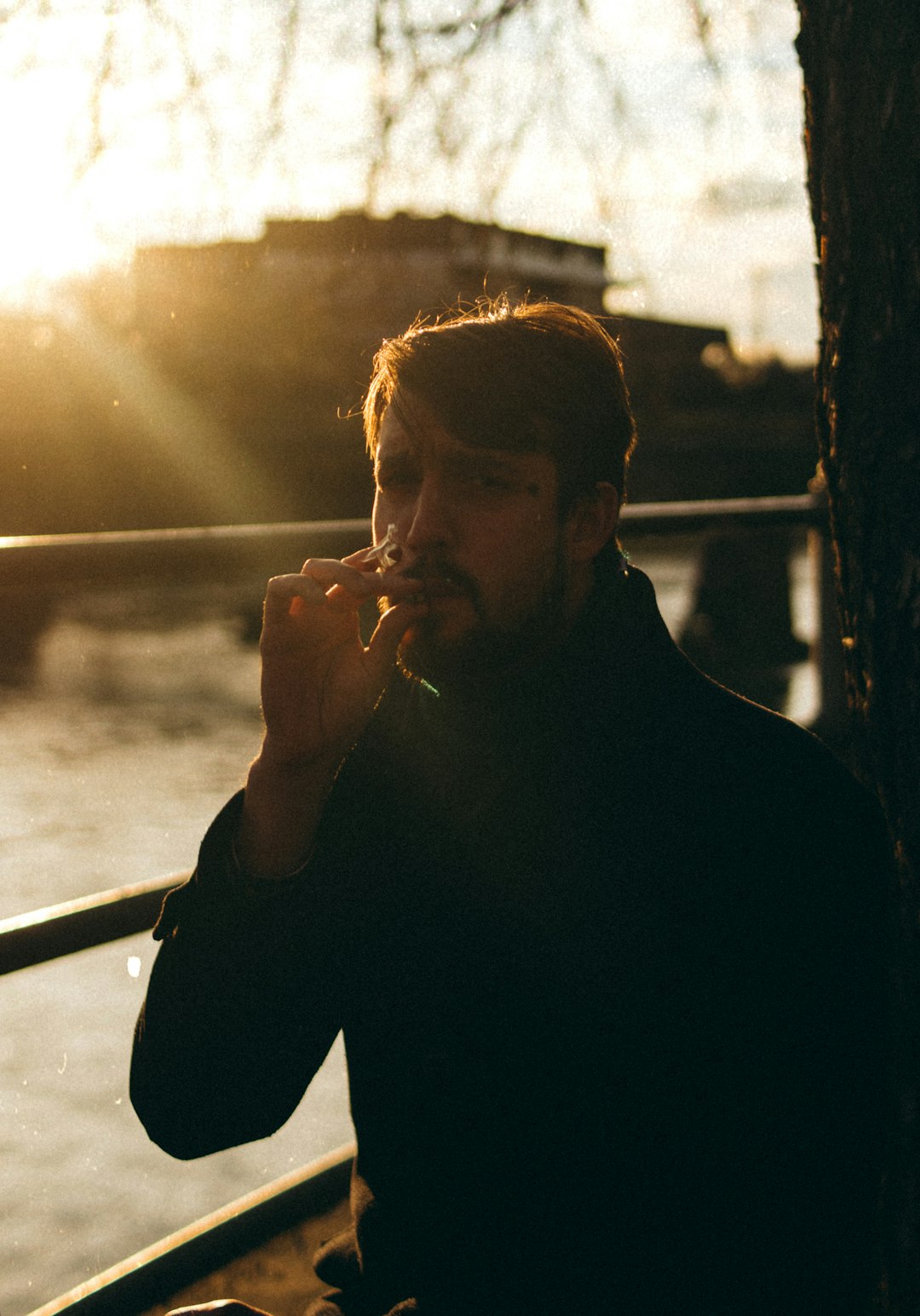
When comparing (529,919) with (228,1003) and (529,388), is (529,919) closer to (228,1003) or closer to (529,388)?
(228,1003)

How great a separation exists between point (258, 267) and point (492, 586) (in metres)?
1.36

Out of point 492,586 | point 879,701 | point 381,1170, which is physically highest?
point 492,586

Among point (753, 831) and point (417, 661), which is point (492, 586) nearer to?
point (417, 661)

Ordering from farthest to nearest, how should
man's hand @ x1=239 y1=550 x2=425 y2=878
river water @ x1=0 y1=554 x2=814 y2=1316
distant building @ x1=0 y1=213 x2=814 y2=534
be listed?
river water @ x1=0 y1=554 x2=814 y2=1316, distant building @ x1=0 y1=213 x2=814 y2=534, man's hand @ x1=239 y1=550 x2=425 y2=878

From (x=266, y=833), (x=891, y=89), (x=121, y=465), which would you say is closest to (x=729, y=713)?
(x=266, y=833)

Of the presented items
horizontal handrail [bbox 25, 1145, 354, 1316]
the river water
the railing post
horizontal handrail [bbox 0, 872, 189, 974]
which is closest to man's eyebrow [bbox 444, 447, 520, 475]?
horizontal handrail [bbox 0, 872, 189, 974]

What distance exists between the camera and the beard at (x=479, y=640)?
1.55 m

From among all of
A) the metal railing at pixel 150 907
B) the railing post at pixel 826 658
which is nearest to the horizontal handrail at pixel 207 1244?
the metal railing at pixel 150 907

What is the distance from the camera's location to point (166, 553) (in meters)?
1.89

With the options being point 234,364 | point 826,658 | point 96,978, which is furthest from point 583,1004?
point 96,978

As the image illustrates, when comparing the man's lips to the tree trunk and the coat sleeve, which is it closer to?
the coat sleeve

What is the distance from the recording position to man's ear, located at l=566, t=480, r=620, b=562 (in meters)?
1.62

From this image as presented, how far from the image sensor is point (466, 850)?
1.52 metres

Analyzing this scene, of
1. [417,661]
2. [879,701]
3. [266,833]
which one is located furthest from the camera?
[879,701]
